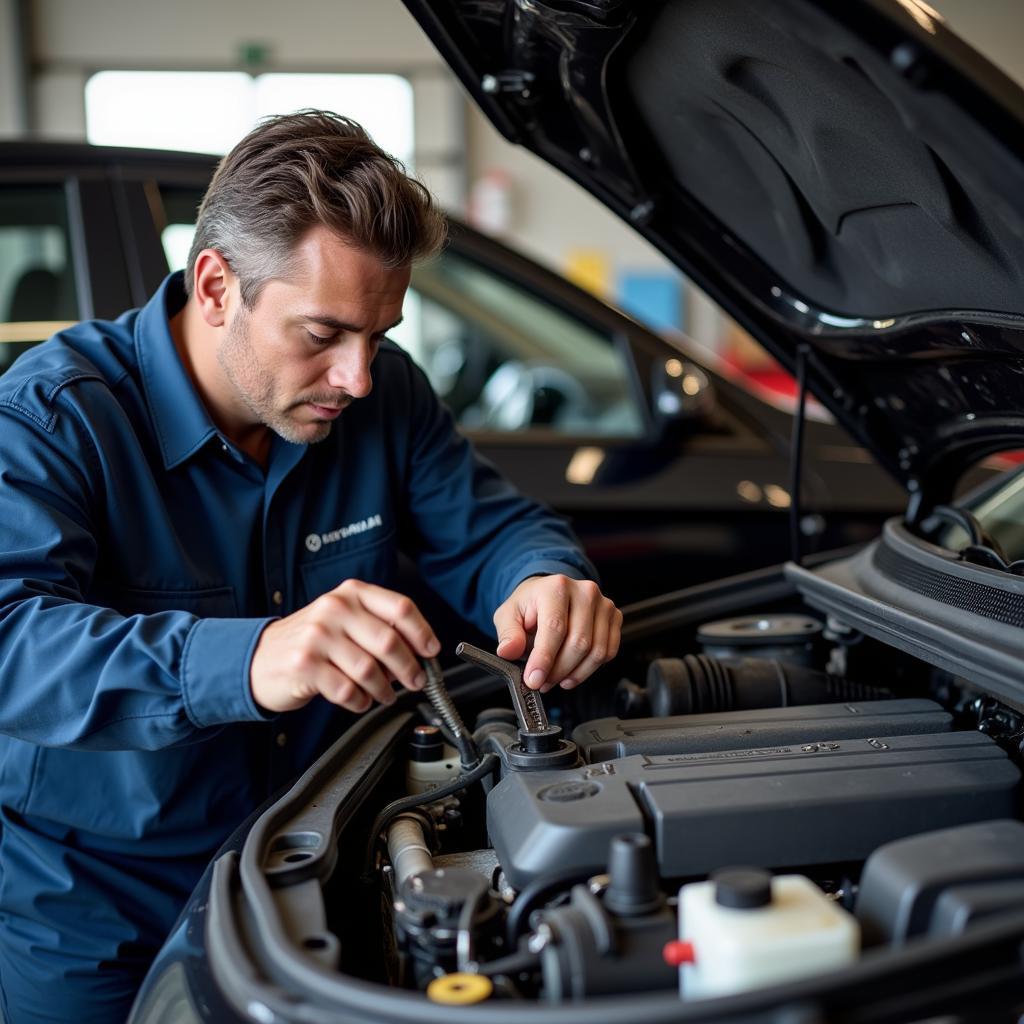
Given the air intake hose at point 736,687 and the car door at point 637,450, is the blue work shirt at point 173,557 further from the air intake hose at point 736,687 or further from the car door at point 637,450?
the car door at point 637,450

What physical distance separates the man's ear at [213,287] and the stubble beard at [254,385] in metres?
0.03

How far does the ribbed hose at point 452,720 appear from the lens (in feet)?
4.63

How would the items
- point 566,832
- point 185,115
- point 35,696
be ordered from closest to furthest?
point 566,832 < point 35,696 < point 185,115

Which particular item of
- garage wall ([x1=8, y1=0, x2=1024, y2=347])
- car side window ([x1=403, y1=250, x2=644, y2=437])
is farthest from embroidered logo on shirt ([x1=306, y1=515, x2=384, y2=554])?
garage wall ([x1=8, y1=0, x2=1024, y2=347])

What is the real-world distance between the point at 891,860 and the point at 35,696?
866 mm

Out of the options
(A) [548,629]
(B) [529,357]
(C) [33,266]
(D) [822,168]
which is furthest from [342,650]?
(B) [529,357]

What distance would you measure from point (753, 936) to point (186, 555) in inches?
37.3

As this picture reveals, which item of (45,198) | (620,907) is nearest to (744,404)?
(45,198)

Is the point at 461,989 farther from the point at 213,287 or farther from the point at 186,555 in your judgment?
the point at 213,287

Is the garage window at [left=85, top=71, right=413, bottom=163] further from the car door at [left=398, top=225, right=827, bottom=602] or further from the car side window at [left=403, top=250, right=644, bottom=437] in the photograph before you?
the car door at [left=398, top=225, right=827, bottom=602]

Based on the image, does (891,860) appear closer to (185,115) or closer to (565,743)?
(565,743)

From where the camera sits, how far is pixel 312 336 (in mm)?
1567

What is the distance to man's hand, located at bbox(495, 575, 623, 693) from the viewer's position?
142cm

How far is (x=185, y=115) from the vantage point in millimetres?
9727
